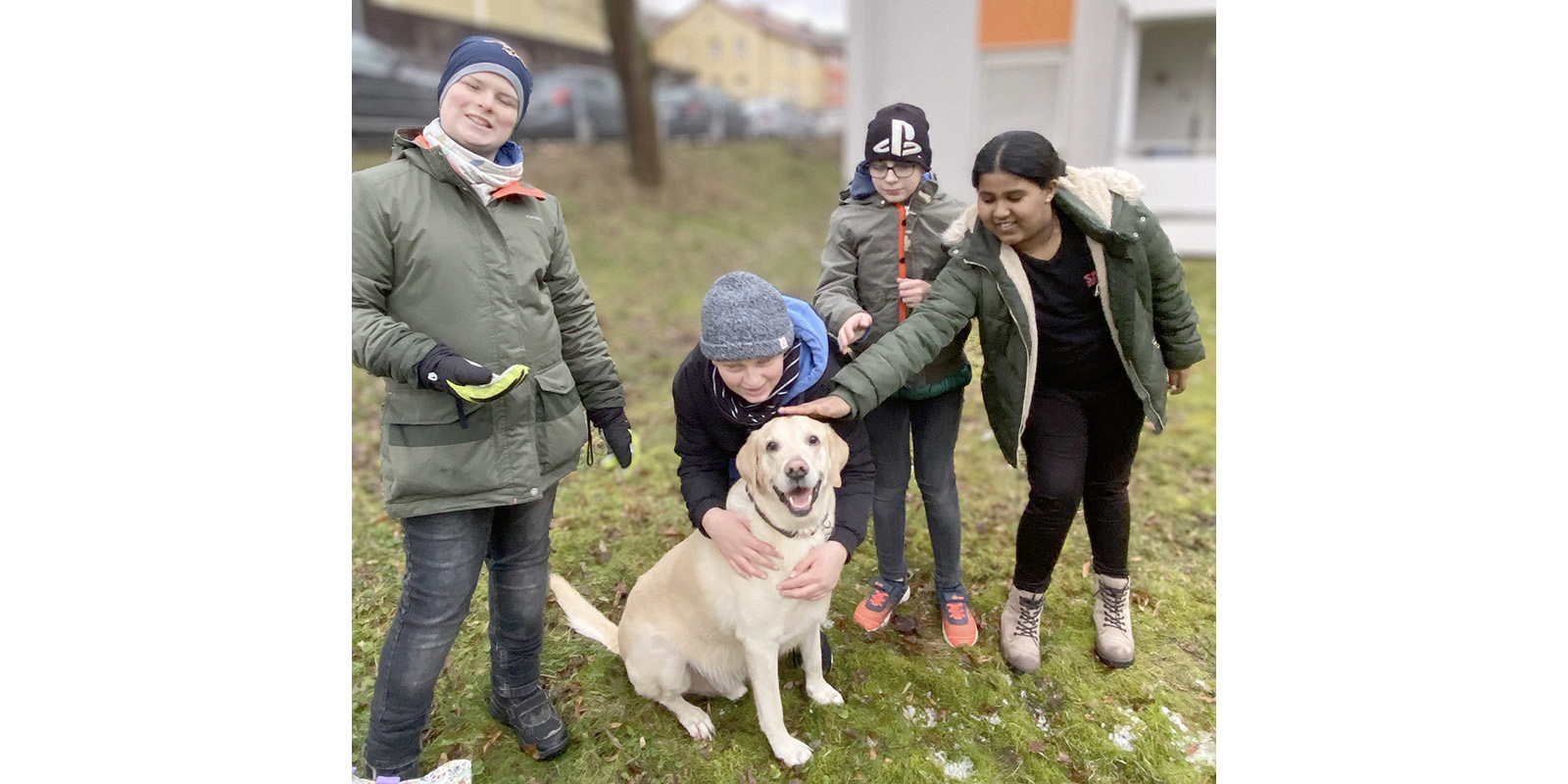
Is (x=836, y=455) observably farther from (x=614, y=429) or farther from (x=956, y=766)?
(x=956, y=766)

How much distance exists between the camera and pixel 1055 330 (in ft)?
8.89

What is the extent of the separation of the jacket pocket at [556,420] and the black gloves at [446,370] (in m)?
0.25

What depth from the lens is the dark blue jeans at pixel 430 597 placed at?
2.25 metres

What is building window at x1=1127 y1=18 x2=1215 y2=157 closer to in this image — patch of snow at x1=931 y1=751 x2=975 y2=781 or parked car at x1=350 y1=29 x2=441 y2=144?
parked car at x1=350 y1=29 x2=441 y2=144

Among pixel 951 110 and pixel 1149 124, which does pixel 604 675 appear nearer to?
pixel 951 110

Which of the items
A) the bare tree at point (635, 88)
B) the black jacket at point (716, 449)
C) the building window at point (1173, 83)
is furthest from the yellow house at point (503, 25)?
the black jacket at point (716, 449)

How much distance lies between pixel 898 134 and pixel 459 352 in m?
1.58

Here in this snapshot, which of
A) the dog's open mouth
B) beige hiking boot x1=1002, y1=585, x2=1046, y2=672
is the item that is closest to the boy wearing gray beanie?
the dog's open mouth

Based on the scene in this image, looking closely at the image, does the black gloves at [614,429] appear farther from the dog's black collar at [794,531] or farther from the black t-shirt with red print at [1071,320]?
the black t-shirt with red print at [1071,320]

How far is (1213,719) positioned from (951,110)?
6470mm

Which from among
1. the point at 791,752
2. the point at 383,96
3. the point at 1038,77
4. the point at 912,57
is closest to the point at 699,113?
the point at 383,96

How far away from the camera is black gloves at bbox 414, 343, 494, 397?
203 centimetres

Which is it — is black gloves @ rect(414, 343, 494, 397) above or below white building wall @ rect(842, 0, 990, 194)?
below

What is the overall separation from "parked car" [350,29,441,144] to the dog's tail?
9909 millimetres
